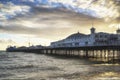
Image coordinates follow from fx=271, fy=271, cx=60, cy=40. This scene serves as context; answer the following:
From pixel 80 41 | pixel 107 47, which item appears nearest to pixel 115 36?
pixel 80 41

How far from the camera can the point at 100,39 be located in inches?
3989

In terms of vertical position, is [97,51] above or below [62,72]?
above

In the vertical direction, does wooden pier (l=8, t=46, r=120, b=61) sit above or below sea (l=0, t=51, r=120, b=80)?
above

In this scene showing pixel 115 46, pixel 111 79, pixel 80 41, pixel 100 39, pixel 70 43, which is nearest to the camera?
pixel 111 79

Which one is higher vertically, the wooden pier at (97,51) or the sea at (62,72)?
the wooden pier at (97,51)

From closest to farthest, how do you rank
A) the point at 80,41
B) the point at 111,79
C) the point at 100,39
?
the point at 111,79, the point at 100,39, the point at 80,41

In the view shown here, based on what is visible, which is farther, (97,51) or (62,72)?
(97,51)

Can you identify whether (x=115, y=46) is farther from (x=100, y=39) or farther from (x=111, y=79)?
(x=100, y=39)

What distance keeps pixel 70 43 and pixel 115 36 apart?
103 ft

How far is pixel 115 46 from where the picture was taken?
60250 millimetres

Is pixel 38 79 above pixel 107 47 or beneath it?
beneath

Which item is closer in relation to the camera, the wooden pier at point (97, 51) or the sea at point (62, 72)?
the sea at point (62, 72)

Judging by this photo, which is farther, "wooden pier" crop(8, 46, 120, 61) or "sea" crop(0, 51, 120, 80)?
"wooden pier" crop(8, 46, 120, 61)

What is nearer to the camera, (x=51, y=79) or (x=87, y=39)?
(x=51, y=79)
